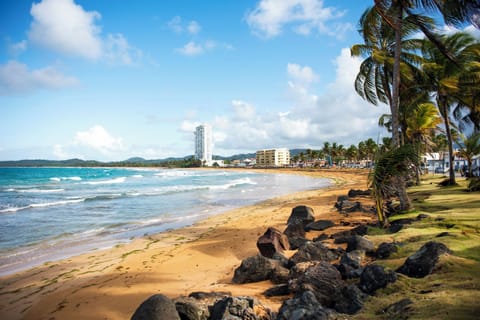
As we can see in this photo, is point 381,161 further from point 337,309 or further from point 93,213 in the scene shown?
point 93,213

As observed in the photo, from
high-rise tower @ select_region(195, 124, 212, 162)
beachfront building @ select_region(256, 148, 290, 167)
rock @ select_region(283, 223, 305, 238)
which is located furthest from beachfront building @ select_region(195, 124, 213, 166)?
rock @ select_region(283, 223, 305, 238)

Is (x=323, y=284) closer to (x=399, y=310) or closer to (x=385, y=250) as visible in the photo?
(x=399, y=310)

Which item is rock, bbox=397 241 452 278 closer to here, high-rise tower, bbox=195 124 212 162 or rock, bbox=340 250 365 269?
rock, bbox=340 250 365 269

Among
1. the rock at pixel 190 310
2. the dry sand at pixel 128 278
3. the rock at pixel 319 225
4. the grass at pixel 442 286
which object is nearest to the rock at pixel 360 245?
the grass at pixel 442 286

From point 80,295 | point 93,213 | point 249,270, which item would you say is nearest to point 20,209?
point 93,213

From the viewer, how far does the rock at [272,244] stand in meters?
8.01

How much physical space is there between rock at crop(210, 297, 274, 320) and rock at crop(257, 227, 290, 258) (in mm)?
3598

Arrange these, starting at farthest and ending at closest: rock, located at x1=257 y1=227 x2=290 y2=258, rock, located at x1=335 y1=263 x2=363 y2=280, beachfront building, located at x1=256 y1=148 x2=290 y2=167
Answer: beachfront building, located at x1=256 y1=148 x2=290 y2=167 → rock, located at x1=257 y1=227 x2=290 y2=258 → rock, located at x1=335 y1=263 x2=363 y2=280

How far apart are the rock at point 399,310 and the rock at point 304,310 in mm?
645

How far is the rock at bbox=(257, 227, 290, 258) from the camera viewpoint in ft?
26.3

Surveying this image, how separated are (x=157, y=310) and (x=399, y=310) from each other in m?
2.95

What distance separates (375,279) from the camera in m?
4.34

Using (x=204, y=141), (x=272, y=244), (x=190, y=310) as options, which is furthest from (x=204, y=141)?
(x=190, y=310)

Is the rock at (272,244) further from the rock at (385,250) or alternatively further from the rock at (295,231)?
the rock at (385,250)
